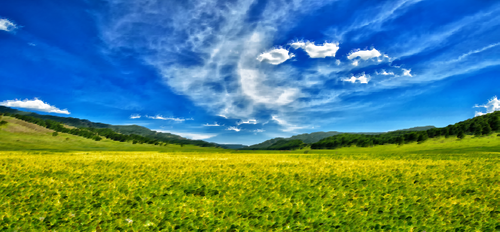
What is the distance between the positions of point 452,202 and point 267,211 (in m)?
7.98

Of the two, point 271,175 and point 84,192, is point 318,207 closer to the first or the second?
point 271,175

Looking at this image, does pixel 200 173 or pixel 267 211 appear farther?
pixel 200 173

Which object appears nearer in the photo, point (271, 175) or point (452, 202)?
point (452, 202)

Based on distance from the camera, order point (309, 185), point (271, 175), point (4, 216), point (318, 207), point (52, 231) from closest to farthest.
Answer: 1. point (52, 231)
2. point (4, 216)
3. point (318, 207)
4. point (309, 185)
5. point (271, 175)

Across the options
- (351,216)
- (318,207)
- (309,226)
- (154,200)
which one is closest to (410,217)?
(351,216)

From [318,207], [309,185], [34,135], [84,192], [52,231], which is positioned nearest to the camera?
[52,231]

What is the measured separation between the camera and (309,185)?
38.7ft

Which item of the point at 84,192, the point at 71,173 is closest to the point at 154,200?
the point at 84,192

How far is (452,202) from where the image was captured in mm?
9125

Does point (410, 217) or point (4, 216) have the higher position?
point (4, 216)

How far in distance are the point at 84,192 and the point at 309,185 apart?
11.6m

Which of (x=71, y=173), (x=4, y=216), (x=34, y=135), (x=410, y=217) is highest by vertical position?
(x=34, y=135)

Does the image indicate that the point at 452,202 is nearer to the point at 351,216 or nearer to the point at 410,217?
the point at 410,217

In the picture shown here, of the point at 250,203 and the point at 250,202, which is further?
the point at 250,202
